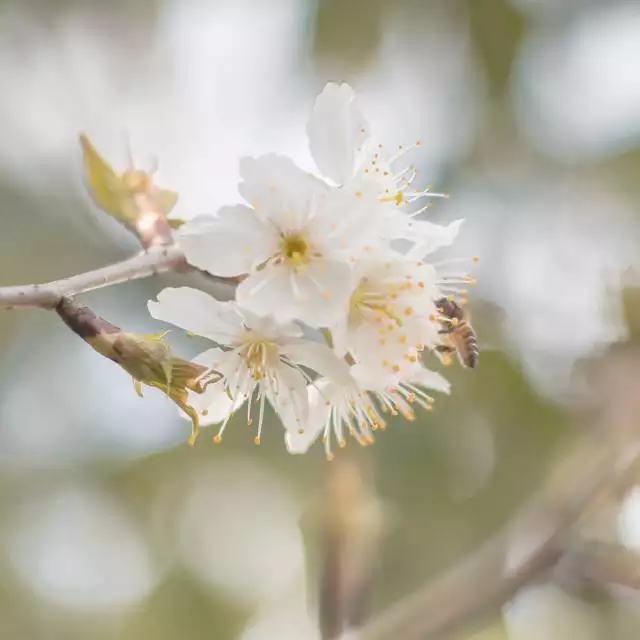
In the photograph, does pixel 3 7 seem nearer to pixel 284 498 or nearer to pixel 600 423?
pixel 284 498

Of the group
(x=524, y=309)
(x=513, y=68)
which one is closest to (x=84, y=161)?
(x=524, y=309)

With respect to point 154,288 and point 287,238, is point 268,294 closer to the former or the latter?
point 287,238

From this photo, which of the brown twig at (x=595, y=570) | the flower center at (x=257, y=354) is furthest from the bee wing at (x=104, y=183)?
the brown twig at (x=595, y=570)

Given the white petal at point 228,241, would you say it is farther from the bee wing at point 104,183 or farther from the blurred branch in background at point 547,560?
the blurred branch in background at point 547,560

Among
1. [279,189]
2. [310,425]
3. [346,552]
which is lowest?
[346,552]

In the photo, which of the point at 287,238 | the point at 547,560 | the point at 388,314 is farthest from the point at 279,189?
the point at 547,560

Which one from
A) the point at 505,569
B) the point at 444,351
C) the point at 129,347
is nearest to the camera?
the point at 129,347

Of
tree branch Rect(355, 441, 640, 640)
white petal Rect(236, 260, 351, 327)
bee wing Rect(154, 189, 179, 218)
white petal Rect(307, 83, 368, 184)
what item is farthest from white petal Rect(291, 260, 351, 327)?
tree branch Rect(355, 441, 640, 640)

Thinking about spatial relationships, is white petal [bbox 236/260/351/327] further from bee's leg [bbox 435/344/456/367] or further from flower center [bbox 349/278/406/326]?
bee's leg [bbox 435/344/456/367]
